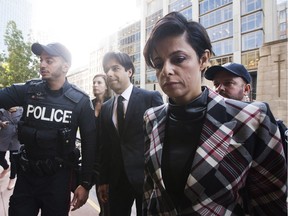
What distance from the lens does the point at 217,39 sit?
2792 centimetres

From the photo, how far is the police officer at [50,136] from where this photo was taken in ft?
6.46

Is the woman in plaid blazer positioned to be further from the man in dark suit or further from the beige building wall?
the beige building wall

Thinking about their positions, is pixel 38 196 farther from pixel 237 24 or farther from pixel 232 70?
pixel 237 24

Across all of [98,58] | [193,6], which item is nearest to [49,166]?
[193,6]

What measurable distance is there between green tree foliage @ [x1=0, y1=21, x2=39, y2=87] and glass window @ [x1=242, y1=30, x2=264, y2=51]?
2141 centimetres

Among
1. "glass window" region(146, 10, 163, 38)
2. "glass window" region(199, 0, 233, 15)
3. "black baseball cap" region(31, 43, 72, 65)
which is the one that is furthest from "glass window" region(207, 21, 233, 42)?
"black baseball cap" region(31, 43, 72, 65)

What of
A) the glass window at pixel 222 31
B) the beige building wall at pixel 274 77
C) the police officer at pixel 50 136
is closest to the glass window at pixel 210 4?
the glass window at pixel 222 31

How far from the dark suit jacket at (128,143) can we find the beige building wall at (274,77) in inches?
309

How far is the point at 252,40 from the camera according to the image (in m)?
24.6

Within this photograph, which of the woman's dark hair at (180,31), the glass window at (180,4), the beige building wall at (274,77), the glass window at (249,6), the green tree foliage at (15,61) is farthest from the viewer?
the glass window at (180,4)

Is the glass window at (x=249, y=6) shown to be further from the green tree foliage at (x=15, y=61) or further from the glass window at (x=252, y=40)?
the green tree foliage at (x=15, y=61)

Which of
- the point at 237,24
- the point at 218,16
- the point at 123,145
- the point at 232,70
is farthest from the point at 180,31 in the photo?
the point at 218,16

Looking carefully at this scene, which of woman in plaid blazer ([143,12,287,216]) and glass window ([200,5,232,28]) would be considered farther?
glass window ([200,5,232,28])

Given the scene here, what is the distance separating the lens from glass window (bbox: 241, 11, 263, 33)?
78.9 ft
